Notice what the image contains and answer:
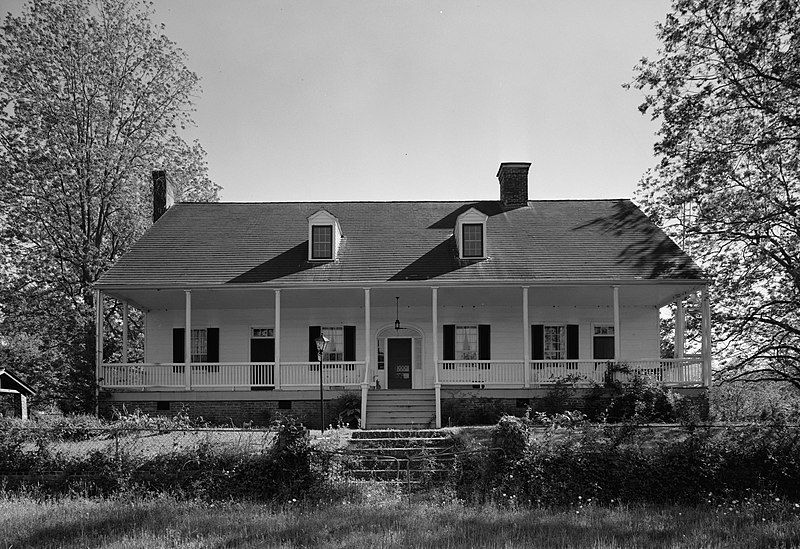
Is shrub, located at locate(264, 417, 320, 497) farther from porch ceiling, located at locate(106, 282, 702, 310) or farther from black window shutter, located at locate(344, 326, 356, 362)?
black window shutter, located at locate(344, 326, 356, 362)

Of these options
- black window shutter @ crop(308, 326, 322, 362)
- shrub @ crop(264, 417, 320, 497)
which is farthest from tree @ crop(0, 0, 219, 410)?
shrub @ crop(264, 417, 320, 497)

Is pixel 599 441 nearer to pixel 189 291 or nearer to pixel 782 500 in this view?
pixel 782 500

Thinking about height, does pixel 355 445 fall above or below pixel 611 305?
below

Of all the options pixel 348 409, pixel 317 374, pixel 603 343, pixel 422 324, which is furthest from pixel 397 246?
pixel 603 343

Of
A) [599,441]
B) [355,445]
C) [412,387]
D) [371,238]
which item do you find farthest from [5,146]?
[599,441]

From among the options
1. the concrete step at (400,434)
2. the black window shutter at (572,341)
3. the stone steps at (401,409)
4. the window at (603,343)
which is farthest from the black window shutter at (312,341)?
the window at (603,343)

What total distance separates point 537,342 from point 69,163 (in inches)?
728

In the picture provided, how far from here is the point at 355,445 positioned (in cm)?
1767

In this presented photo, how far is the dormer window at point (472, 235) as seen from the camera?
Answer: 24.3m

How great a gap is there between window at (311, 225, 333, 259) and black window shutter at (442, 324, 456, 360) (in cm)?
448

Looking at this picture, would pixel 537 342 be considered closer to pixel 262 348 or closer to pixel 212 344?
pixel 262 348

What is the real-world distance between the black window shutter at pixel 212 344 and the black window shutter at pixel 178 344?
2.67 ft

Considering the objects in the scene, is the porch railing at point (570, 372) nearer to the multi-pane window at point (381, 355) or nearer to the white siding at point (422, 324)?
the white siding at point (422, 324)

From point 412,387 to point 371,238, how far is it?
204 inches
